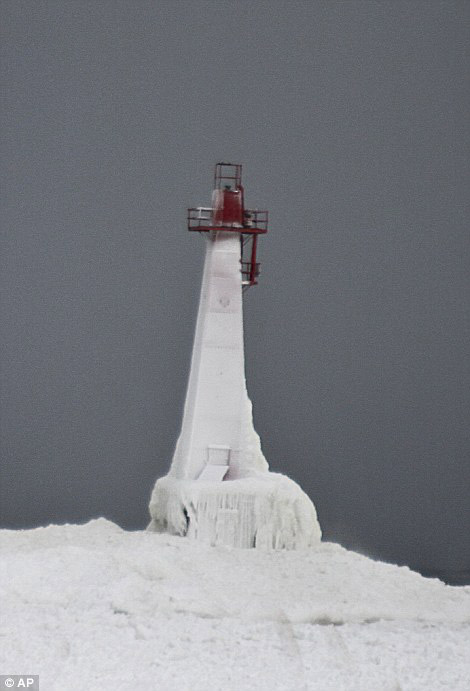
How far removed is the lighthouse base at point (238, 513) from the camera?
1661 cm

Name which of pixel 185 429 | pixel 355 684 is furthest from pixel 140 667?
pixel 185 429

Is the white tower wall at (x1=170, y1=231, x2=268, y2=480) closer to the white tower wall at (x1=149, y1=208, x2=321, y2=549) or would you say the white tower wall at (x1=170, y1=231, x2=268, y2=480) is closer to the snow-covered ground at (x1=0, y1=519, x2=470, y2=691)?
the white tower wall at (x1=149, y1=208, x2=321, y2=549)

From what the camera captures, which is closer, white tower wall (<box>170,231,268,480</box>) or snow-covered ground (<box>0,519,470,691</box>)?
snow-covered ground (<box>0,519,470,691</box>)
